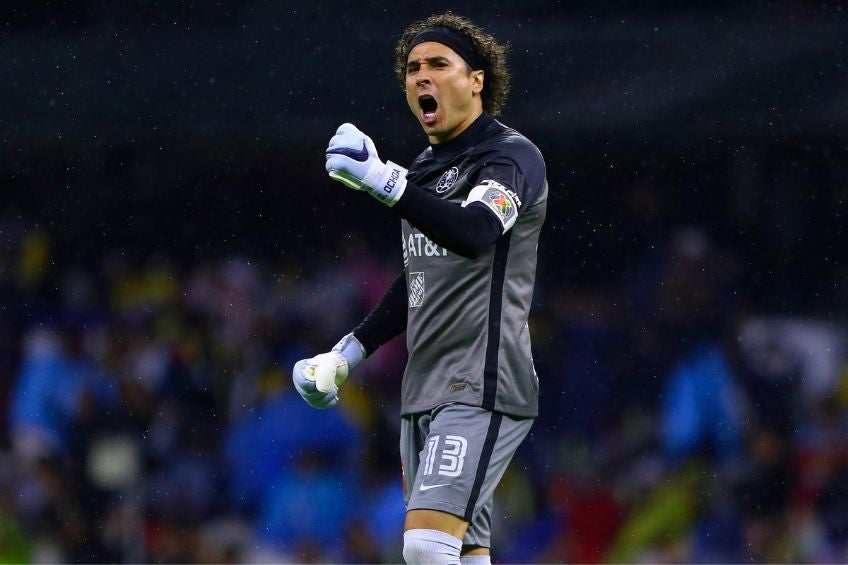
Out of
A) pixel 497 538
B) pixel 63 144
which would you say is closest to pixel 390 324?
pixel 497 538

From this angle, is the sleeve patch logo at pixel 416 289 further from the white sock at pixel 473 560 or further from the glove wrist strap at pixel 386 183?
the white sock at pixel 473 560

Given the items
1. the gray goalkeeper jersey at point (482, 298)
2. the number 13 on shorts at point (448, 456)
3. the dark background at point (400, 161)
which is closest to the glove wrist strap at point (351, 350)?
the gray goalkeeper jersey at point (482, 298)

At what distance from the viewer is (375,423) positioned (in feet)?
22.3

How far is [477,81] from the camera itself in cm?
354

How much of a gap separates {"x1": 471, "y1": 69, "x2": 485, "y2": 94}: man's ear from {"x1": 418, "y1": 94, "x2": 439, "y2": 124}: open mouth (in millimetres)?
125

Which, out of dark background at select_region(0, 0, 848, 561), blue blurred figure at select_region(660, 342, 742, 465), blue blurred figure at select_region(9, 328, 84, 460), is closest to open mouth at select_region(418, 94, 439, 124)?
dark background at select_region(0, 0, 848, 561)

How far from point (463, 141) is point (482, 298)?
16.4 inches

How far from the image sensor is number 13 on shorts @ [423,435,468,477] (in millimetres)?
3170

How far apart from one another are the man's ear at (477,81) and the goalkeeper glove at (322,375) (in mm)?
737

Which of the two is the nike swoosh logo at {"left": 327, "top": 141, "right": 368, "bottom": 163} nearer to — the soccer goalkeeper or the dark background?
the soccer goalkeeper

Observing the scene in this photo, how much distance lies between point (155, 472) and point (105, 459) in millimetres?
262

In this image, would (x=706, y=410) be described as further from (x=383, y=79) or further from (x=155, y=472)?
(x=155, y=472)

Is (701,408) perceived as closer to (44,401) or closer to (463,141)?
(44,401)

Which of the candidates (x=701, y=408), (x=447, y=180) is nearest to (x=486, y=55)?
(x=447, y=180)
